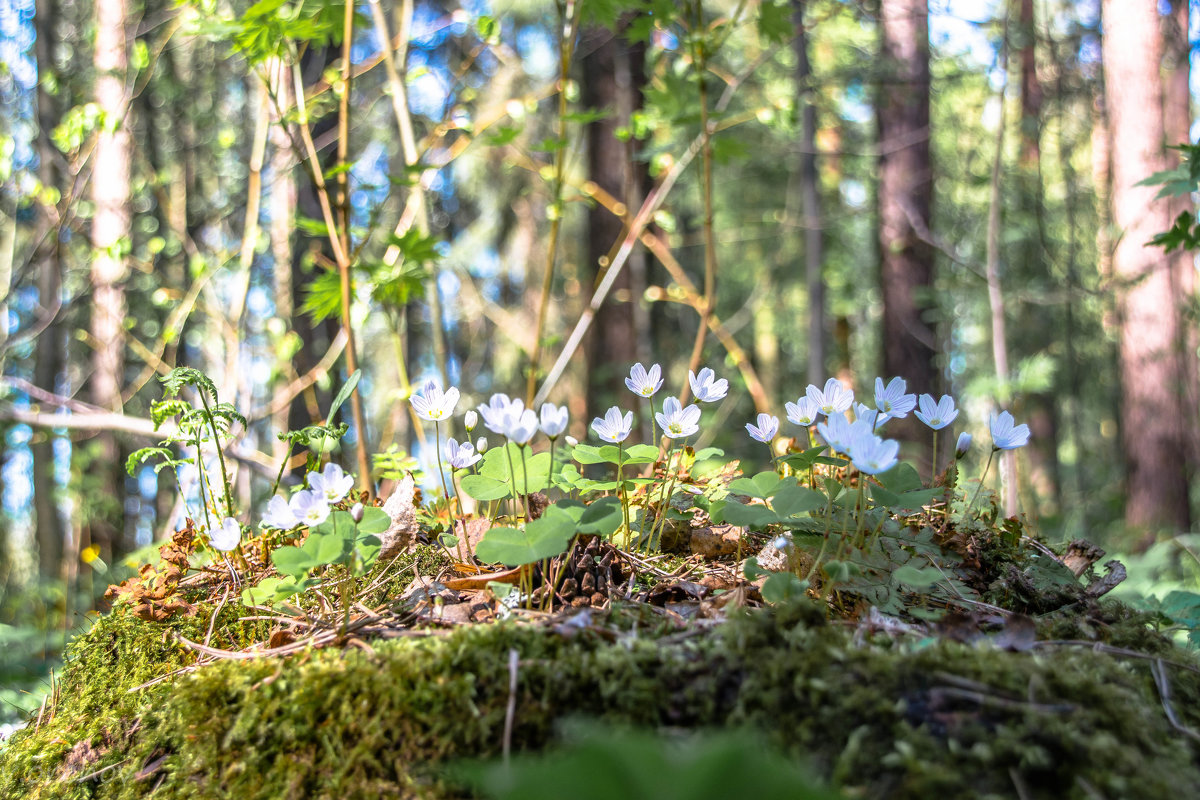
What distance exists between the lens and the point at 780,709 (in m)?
1.02

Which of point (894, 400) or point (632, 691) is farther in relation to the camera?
point (894, 400)

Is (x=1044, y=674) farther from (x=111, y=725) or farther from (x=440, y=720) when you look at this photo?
(x=111, y=725)

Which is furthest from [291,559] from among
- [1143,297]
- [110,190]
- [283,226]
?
[1143,297]

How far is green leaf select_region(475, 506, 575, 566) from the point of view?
1.27 m

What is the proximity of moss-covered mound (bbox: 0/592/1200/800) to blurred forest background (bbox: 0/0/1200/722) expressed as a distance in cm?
62

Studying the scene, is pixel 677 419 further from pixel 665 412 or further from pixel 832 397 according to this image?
pixel 832 397

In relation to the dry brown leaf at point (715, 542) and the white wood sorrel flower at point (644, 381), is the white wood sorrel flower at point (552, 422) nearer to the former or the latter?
the white wood sorrel flower at point (644, 381)

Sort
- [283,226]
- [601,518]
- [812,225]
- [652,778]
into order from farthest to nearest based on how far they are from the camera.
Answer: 1. [283,226]
2. [812,225]
3. [601,518]
4. [652,778]

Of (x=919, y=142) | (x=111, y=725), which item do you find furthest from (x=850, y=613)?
(x=919, y=142)

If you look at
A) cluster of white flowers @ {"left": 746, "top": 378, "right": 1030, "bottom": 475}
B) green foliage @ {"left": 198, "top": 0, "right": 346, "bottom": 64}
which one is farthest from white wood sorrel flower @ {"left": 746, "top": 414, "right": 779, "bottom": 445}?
green foliage @ {"left": 198, "top": 0, "right": 346, "bottom": 64}

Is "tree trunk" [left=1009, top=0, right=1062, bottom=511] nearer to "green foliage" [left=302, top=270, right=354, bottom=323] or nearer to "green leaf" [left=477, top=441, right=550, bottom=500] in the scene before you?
"green foliage" [left=302, top=270, right=354, bottom=323]

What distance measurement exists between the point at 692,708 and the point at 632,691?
3.5 inches

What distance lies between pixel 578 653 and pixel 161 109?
37.3 feet

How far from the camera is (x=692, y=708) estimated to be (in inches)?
41.3
